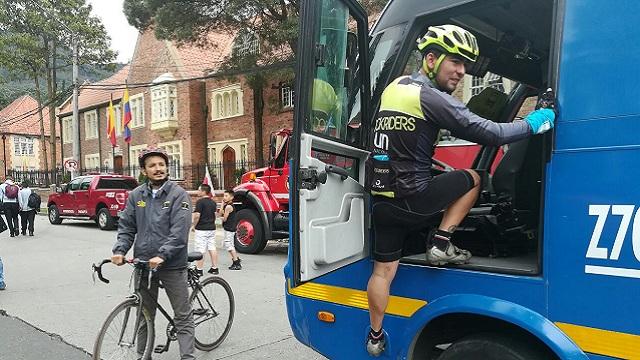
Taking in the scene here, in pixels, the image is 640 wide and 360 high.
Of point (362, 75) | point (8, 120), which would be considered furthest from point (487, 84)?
point (8, 120)

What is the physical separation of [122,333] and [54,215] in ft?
56.8

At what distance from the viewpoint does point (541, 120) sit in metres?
2.06

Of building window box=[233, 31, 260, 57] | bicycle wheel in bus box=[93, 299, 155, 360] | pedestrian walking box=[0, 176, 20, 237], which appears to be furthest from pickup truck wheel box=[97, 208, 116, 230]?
bicycle wheel in bus box=[93, 299, 155, 360]

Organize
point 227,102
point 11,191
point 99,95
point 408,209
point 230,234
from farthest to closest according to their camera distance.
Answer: point 99,95 → point 227,102 → point 11,191 → point 230,234 → point 408,209

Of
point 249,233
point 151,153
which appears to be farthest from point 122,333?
point 249,233

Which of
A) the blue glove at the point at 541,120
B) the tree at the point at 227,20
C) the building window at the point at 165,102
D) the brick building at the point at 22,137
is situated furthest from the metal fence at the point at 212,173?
the brick building at the point at 22,137

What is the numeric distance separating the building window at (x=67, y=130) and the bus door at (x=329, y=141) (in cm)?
4217

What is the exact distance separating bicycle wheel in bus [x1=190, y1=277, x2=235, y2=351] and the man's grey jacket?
67 cm

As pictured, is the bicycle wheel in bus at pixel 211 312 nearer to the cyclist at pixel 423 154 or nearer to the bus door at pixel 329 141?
the bus door at pixel 329 141

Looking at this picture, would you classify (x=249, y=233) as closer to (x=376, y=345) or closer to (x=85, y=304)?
(x=85, y=304)

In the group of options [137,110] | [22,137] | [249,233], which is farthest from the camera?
[22,137]

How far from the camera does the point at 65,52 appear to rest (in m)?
33.1

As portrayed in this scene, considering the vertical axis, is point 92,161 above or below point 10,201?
above

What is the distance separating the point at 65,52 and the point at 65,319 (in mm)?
31696
